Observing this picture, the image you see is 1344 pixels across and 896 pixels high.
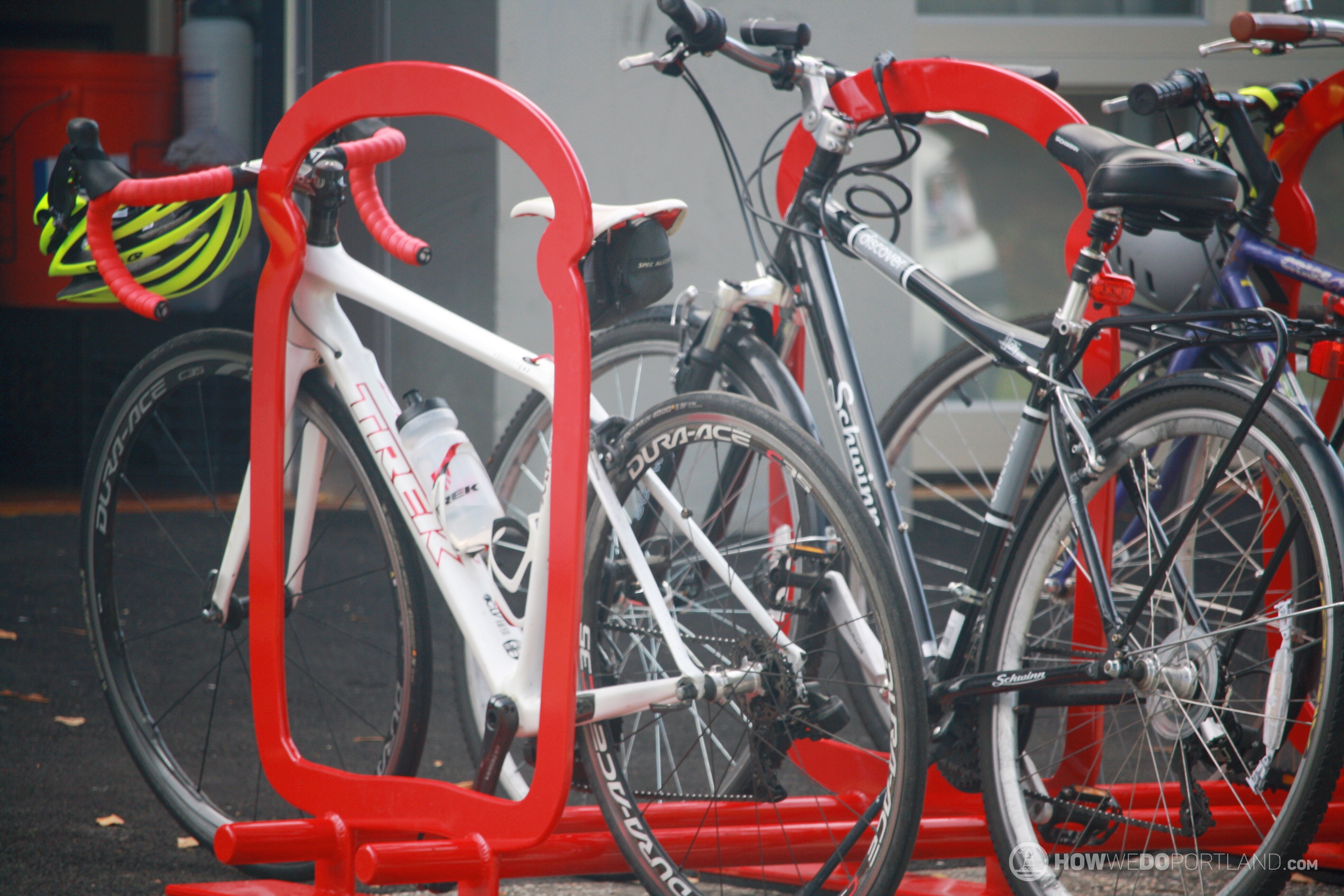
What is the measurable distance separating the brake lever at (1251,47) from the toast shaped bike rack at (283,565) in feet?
5.03

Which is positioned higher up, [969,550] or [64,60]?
[64,60]

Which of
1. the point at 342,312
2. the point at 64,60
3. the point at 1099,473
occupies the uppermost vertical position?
the point at 64,60

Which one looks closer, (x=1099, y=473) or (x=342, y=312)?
(x=1099, y=473)

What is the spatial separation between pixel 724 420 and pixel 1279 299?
1299 mm

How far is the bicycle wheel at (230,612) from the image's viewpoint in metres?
2.09

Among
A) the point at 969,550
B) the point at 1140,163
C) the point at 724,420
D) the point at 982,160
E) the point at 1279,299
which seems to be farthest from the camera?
the point at 982,160

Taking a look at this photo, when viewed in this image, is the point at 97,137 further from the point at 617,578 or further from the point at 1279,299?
the point at 1279,299

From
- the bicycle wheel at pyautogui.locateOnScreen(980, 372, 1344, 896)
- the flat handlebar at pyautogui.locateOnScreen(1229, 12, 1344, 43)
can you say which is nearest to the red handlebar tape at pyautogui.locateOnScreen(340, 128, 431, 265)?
the bicycle wheel at pyautogui.locateOnScreen(980, 372, 1344, 896)

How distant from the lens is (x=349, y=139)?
2162 millimetres

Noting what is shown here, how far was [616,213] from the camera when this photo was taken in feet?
6.05

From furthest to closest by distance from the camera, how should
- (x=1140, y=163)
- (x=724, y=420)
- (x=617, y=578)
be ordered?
(x=617, y=578), (x=724, y=420), (x=1140, y=163)

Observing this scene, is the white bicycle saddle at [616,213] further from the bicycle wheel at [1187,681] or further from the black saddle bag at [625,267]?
the bicycle wheel at [1187,681]

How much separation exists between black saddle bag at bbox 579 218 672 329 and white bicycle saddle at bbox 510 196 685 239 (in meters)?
0.02

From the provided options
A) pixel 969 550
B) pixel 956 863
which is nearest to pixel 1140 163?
pixel 956 863
